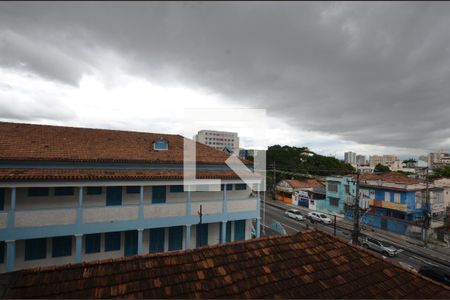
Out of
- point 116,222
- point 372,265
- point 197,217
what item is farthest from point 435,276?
point 116,222

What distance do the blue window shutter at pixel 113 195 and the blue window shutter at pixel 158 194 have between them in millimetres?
1940

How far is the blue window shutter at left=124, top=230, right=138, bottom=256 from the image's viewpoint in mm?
15141

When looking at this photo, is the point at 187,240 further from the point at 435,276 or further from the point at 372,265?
the point at 435,276

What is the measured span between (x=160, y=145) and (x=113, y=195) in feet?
15.4

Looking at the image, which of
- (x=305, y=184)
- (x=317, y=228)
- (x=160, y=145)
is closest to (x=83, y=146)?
(x=160, y=145)

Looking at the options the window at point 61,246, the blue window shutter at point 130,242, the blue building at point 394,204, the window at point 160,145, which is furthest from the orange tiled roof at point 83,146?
the blue building at point 394,204

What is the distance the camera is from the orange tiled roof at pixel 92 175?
A: 39.5ft

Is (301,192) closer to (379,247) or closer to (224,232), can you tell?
(379,247)

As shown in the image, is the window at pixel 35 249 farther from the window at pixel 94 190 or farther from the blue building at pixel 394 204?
the blue building at pixel 394 204

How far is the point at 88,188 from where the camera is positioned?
1456 centimetres

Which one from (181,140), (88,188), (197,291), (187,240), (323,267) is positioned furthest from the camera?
(181,140)

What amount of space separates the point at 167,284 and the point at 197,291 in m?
0.59

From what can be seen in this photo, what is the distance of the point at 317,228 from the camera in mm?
20438

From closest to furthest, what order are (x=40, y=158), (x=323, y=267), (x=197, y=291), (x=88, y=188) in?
(x=197, y=291) < (x=323, y=267) < (x=40, y=158) < (x=88, y=188)
